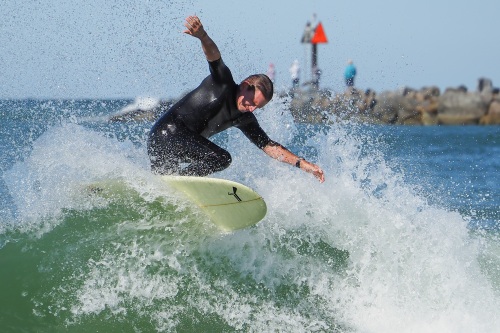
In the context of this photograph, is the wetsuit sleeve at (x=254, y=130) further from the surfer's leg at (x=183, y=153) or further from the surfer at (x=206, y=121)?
the surfer's leg at (x=183, y=153)

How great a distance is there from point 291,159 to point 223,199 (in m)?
0.75

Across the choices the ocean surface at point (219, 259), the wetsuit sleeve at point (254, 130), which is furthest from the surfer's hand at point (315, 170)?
the ocean surface at point (219, 259)

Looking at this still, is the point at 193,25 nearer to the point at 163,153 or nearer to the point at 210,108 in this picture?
the point at 210,108

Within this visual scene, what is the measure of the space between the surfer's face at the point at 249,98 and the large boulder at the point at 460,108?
34473 millimetres

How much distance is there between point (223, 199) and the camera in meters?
6.25

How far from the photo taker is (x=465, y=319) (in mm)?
6324

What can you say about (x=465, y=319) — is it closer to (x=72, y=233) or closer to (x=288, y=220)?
(x=288, y=220)

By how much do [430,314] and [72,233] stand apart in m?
3.29

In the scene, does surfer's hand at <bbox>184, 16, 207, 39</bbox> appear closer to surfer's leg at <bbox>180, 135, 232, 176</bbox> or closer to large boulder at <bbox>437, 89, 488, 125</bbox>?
surfer's leg at <bbox>180, 135, 232, 176</bbox>

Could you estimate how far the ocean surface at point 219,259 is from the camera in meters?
5.93

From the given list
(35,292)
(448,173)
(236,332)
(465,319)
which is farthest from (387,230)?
(448,173)

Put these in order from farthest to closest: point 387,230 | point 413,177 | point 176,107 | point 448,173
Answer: point 448,173
point 413,177
point 387,230
point 176,107

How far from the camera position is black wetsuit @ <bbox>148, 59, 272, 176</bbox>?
20.0ft

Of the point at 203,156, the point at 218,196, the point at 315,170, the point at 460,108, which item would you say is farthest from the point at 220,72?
the point at 460,108
